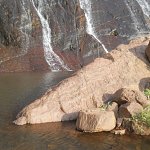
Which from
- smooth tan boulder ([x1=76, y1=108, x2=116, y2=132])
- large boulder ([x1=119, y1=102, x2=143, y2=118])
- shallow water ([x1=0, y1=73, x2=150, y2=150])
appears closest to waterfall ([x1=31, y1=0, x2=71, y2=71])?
shallow water ([x1=0, y1=73, x2=150, y2=150])

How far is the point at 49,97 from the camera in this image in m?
24.2

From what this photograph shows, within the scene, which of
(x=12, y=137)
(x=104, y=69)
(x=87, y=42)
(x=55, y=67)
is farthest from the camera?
(x=87, y=42)

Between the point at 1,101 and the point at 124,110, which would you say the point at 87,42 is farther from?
the point at 124,110

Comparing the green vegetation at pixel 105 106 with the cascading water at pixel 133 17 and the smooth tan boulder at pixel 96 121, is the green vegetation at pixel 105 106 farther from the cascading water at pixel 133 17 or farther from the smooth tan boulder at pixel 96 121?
the cascading water at pixel 133 17

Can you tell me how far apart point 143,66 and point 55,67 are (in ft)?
102

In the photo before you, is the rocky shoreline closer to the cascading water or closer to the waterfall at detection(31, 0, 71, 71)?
the waterfall at detection(31, 0, 71, 71)

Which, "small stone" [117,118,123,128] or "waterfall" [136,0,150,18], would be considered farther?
"waterfall" [136,0,150,18]

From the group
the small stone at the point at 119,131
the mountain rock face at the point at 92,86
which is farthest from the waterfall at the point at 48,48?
the small stone at the point at 119,131

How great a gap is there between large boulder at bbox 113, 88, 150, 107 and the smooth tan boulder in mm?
1683

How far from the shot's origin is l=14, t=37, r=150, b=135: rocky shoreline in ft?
74.7

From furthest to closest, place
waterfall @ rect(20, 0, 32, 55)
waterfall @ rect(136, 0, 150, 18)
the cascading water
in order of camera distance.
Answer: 1. waterfall @ rect(136, 0, 150, 18)
2. the cascading water
3. waterfall @ rect(20, 0, 32, 55)

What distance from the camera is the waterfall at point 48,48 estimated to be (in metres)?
57.2

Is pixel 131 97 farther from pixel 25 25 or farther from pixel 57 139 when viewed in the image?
pixel 25 25

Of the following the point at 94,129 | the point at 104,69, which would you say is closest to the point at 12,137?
the point at 94,129
